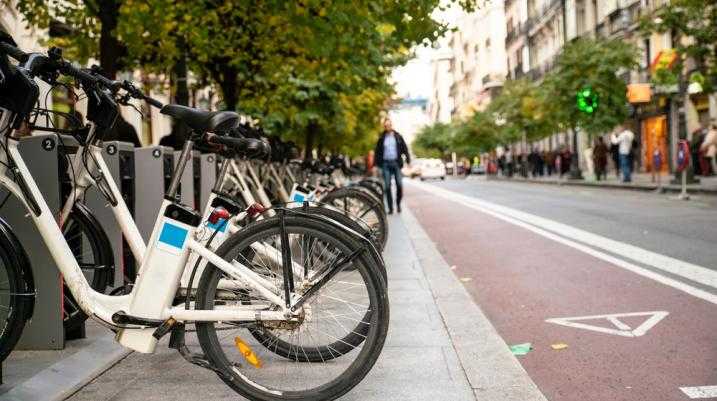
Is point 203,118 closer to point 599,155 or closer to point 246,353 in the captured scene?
point 246,353

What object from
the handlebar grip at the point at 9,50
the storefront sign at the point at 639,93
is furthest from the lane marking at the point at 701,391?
the storefront sign at the point at 639,93

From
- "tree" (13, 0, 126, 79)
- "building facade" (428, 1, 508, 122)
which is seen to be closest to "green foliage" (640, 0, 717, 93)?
"tree" (13, 0, 126, 79)

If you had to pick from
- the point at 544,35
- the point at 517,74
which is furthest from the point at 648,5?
the point at 517,74

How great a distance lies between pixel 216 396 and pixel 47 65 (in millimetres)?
1588

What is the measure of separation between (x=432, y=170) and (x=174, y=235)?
58977 mm

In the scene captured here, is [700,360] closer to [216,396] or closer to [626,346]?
[626,346]

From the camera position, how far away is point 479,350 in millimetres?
4566

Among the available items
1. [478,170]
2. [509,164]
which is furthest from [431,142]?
[509,164]

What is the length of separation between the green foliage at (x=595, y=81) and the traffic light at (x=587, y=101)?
25 cm

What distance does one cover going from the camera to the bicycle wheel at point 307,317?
3443 mm

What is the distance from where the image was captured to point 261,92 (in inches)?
669

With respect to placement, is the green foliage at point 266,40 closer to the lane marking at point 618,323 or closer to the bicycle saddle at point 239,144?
the lane marking at point 618,323

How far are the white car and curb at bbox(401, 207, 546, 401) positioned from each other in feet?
179

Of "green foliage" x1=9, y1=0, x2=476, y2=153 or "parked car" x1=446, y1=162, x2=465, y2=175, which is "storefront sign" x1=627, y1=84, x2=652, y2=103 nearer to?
"green foliage" x1=9, y1=0, x2=476, y2=153
